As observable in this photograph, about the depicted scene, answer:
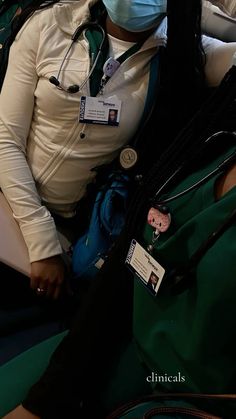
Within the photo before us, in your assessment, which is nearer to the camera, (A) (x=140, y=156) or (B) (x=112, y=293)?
(B) (x=112, y=293)

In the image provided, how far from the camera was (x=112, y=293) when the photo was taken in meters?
1.07

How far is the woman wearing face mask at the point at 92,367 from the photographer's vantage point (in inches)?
40.0

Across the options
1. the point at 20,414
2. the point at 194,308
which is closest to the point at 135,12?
the point at 194,308

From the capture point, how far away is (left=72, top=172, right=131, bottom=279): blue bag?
4.46 feet

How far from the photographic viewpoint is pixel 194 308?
892 mm

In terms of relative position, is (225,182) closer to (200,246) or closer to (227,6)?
(200,246)

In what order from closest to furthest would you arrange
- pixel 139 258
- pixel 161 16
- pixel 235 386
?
pixel 235 386, pixel 139 258, pixel 161 16

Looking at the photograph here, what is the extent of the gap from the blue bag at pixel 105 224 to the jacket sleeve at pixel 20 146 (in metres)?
0.10

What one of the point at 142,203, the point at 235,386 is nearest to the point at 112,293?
the point at 142,203

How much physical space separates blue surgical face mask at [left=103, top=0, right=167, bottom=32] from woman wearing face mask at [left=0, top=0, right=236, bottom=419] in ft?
1.38

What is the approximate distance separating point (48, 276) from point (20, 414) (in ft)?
1.35

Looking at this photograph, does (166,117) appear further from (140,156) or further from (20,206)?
(20,206)

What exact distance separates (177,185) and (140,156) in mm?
350

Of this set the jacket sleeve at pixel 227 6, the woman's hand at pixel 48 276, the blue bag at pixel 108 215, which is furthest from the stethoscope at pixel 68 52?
the woman's hand at pixel 48 276
